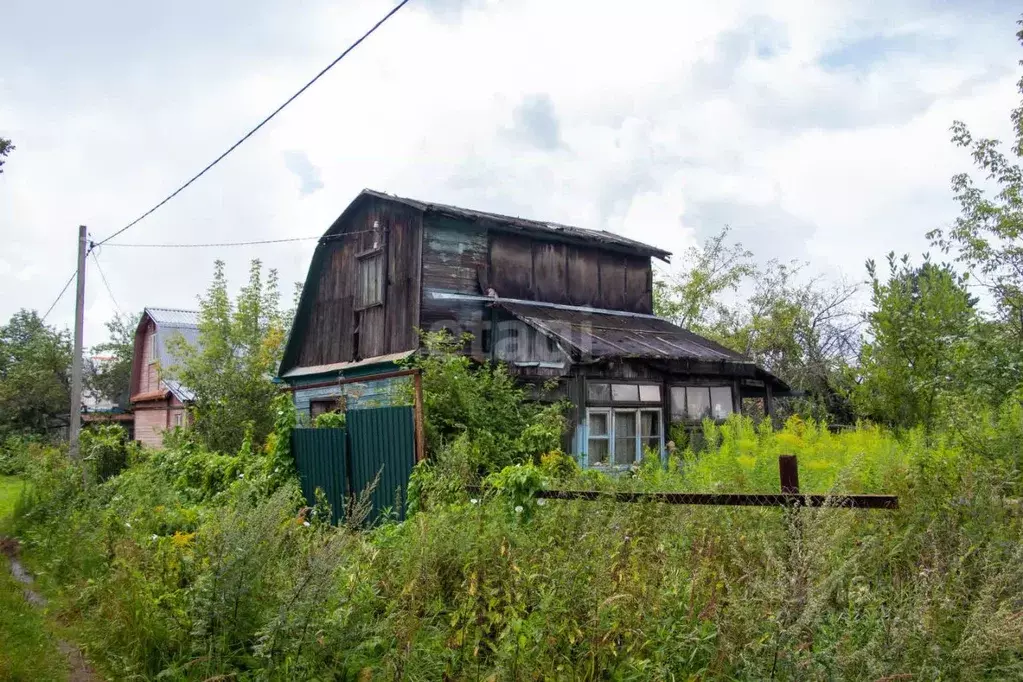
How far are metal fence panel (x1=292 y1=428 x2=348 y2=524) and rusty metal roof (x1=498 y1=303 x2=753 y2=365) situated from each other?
4606mm

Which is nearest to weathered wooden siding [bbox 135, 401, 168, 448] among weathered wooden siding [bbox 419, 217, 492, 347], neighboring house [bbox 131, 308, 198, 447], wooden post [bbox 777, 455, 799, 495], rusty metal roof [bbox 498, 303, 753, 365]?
neighboring house [bbox 131, 308, 198, 447]

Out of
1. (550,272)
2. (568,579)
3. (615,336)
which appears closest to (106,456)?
(550,272)

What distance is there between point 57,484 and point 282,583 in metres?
9.34

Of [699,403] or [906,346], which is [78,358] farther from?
[906,346]

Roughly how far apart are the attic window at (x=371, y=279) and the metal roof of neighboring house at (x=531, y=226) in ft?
4.02

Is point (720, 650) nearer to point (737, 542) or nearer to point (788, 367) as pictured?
point (737, 542)

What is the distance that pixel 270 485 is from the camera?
1102 centimetres


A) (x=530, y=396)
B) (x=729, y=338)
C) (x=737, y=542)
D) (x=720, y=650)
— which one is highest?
(x=729, y=338)

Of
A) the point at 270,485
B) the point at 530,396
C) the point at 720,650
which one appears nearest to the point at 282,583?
the point at 720,650

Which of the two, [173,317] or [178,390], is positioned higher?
[173,317]

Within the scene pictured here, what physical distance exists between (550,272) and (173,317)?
21150 millimetres

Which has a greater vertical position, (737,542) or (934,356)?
(934,356)

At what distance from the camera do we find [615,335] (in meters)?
15.7

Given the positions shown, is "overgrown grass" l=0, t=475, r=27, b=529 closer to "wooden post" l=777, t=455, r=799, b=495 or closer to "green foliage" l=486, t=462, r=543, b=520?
"green foliage" l=486, t=462, r=543, b=520
